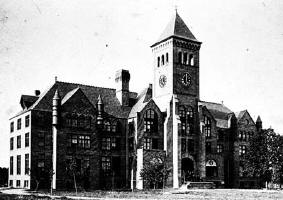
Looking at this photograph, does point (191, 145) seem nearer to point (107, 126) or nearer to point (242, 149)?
point (107, 126)

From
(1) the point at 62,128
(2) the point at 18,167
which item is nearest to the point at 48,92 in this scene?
(1) the point at 62,128

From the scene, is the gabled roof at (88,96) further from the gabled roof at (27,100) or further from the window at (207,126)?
the window at (207,126)

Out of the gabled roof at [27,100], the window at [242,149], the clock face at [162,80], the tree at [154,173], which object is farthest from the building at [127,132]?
the tree at [154,173]

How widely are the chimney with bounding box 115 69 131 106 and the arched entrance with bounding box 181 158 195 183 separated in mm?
12773

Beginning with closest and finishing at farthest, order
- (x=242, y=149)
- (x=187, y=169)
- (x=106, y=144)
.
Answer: (x=106, y=144)
(x=187, y=169)
(x=242, y=149)

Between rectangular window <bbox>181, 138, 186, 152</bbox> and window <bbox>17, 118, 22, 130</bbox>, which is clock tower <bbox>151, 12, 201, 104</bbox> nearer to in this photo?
rectangular window <bbox>181, 138, 186, 152</bbox>

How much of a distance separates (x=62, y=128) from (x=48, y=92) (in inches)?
246

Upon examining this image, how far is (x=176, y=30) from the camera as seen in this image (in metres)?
69.5

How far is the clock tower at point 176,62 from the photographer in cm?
6800

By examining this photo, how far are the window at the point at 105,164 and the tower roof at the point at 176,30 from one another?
19.9m

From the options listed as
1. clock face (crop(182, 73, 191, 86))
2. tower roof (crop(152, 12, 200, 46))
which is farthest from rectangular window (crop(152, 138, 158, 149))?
tower roof (crop(152, 12, 200, 46))

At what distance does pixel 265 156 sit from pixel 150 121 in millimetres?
17728

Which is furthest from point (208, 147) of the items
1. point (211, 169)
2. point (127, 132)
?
point (127, 132)

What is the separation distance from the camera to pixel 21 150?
62125mm
